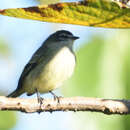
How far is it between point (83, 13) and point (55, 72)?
3689 millimetres

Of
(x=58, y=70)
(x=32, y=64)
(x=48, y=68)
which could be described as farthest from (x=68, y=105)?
(x=32, y=64)

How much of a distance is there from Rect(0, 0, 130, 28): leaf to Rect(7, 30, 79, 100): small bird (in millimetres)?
3469

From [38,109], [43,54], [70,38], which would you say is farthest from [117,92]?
[70,38]

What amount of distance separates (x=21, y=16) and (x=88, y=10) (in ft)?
0.58

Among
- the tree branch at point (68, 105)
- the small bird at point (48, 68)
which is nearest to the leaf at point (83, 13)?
the tree branch at point (68, 105)

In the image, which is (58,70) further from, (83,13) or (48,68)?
(83,13)

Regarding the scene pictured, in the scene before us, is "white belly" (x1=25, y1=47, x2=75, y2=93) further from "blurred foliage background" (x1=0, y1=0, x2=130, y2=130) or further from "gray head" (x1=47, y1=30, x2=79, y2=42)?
"blurred foliage background" (x1=0, y1=0, x2=130, y2=130)

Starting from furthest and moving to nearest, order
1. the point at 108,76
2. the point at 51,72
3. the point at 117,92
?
1. the point at 51,72
2. the point at 108,76
3. the point at 117,92

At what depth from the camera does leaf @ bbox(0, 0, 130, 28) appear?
28.6 inches

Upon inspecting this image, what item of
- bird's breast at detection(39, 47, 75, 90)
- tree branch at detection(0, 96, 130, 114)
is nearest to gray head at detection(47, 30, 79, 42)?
bird's breast at detection(39, 47, 75, 90)

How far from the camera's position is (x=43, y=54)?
16.0 feet

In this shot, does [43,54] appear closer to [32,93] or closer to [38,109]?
[32,93]

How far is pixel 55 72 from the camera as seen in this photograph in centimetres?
443

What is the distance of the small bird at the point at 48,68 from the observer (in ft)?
14.6
